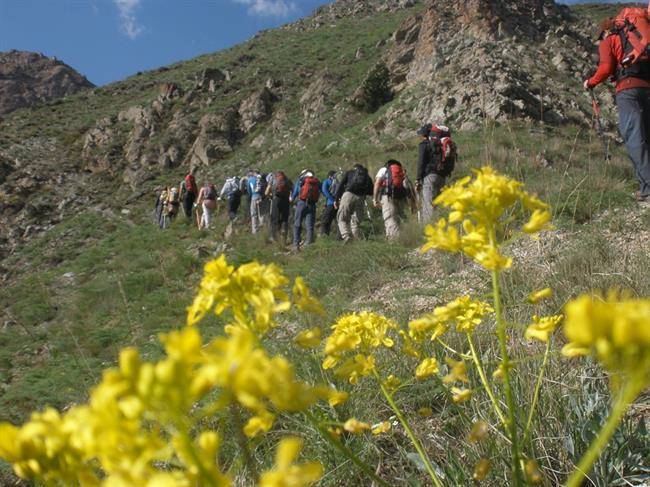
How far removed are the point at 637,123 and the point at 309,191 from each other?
19.9 feet

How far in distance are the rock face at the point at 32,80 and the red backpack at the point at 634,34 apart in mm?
66138

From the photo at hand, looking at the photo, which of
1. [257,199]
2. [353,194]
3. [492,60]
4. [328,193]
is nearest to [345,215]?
[353,194]

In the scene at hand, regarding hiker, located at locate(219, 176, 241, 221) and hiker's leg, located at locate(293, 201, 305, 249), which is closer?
hiker's leg, located at locate(293, 201, 305, 249)

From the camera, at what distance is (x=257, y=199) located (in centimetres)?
1147

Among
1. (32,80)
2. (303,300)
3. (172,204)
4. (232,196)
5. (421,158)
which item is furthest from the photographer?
(32,80)

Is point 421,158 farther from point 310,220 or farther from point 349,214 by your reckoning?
point 310,220

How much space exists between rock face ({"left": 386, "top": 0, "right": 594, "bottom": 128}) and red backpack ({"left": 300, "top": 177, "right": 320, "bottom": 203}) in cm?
683

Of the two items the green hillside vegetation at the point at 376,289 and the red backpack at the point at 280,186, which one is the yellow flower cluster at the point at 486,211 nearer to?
the green hillside vegetation at the point at 376,289

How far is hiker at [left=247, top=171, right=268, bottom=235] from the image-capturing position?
11461 mm

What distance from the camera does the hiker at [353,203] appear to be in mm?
8500

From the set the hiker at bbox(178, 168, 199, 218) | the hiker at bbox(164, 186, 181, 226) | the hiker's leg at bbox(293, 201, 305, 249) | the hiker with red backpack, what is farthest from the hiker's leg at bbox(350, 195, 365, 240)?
the hiker at bbox(164, 186, 181, 226)

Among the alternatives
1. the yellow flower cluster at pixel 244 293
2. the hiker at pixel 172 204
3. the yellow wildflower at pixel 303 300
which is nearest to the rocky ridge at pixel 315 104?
the hiker at pixel 172 204

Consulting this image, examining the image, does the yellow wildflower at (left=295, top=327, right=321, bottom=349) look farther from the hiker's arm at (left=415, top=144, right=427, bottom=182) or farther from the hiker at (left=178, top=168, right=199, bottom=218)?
the hiker at (left=178, top=168, right=199, bottom=218)

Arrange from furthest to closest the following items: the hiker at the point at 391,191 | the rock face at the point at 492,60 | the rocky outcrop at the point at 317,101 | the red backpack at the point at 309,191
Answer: the rocky outcrop at the point at 317,101 < the rock face at the point at 492,60 < the red backpack at the point at 309,191 < the hiker at the point at 391,191
